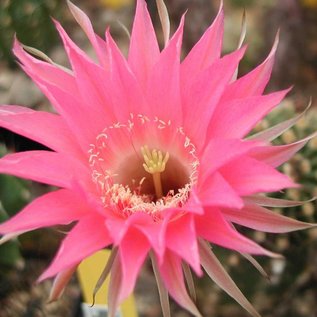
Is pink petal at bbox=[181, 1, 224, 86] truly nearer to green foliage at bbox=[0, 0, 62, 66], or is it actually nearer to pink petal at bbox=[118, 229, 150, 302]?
pink petal at bbox=[118, 229, 150, 302]

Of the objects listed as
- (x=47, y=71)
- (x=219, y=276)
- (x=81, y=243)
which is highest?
(x=47, y=71)

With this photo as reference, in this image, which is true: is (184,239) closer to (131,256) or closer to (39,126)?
(131,256)

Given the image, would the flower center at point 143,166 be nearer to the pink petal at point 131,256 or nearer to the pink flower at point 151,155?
the pink flower at point 151,155

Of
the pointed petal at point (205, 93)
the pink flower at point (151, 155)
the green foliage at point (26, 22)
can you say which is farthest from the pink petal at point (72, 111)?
the green foliage at point (26, 22)

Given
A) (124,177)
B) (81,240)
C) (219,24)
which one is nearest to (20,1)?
(124,177)

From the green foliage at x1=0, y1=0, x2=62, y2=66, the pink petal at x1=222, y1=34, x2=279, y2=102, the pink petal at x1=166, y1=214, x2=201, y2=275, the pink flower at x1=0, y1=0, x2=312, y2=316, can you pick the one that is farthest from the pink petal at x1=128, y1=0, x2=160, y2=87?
the green foliage at x1=0, y1=0, x2=62, y2=66

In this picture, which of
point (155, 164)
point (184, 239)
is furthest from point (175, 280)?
point (155, 164)
